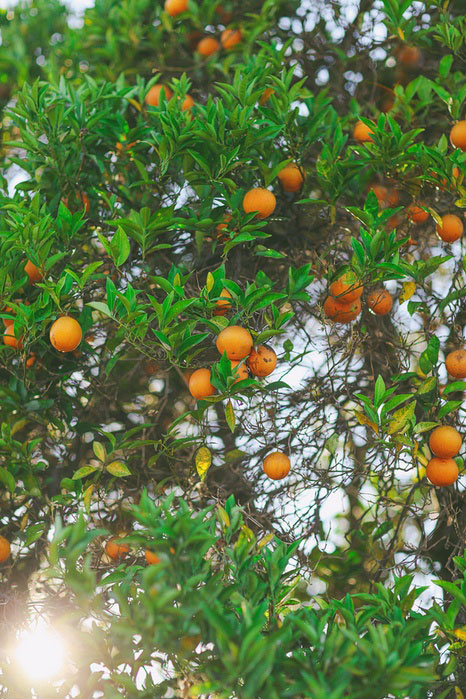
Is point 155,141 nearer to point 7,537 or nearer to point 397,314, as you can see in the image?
point 397,314

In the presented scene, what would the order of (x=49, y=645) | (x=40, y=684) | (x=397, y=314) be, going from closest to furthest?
(x=40, y=684) < (x=49, y=645) < (x=397, y=314)

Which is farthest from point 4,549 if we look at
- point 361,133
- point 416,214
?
point 361,133

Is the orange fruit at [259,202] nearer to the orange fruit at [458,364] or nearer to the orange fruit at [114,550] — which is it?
the orange fruit at [458,364]

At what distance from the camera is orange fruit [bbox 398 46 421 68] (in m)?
2.54

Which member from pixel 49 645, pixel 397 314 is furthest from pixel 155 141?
pixel 49 645

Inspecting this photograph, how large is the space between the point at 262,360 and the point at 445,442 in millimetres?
554

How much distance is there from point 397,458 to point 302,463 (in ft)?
1.07

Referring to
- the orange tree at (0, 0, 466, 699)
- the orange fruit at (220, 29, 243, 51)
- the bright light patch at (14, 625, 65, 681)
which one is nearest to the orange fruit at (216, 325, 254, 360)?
the orange tree at (0, 0, 466, 699)

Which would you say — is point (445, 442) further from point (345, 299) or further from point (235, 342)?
point (235, 342)

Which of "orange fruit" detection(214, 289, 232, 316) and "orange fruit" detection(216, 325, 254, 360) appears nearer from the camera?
"orange fruit" detection(216, 325, 254, 360)

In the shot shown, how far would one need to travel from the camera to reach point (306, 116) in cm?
223

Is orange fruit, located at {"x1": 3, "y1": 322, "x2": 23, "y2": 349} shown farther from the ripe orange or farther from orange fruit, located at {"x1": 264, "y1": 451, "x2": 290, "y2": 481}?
the ripe orange

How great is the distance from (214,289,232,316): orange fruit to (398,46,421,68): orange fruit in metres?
1.33

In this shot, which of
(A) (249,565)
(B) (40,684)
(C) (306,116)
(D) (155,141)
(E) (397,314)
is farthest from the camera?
(E) (397,314)
